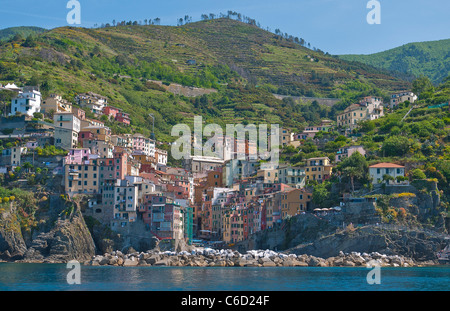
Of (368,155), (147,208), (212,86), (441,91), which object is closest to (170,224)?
(147,208)

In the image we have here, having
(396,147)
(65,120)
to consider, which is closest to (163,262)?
(65,120)

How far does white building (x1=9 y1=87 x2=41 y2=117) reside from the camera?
334 feet

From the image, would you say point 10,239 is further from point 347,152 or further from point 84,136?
point 347,152

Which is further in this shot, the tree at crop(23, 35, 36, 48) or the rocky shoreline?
the tree at crop(23, 35, 36, 48)

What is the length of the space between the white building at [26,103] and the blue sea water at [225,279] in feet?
127

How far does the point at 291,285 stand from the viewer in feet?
169

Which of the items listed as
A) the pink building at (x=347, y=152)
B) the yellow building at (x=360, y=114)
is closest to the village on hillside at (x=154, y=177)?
the pink building at (x=347, y=152)

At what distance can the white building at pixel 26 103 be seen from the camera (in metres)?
102

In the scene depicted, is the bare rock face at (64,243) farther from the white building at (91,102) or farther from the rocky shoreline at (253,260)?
the white building at (91,102)

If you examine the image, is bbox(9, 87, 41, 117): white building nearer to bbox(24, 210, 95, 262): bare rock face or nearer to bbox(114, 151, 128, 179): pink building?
bbox(114, 151, 128, 179): pink building

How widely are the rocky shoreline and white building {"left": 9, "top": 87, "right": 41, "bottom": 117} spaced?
3358 cm

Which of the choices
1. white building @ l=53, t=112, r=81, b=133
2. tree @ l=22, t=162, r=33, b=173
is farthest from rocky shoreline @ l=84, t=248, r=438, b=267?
white building @ l=53, t=112, r=81, b=133
